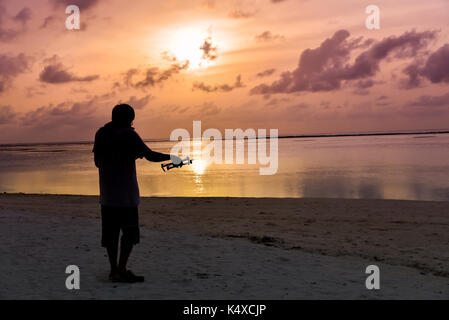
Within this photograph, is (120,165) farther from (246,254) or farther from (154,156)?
(246,254)

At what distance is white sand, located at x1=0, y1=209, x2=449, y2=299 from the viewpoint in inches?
216

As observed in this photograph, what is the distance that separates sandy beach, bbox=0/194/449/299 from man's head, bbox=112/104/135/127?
6.72 ft

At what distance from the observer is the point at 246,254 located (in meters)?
7.72

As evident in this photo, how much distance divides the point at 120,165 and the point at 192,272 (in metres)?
2.06

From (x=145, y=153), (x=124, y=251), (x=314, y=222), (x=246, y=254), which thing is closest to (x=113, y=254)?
(x=124, y=251)

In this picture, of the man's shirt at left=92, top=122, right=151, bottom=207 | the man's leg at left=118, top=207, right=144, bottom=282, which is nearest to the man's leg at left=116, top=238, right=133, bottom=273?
the man's leg at left=118, top=207, right=144, bottom=282

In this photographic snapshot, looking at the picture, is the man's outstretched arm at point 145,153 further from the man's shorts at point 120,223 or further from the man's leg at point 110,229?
the man's leg at point 110,229

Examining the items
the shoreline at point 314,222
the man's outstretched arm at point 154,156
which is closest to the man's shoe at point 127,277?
the man's outstretched arm at point 154,156

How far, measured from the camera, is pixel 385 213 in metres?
13.4

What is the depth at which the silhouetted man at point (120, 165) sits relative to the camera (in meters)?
5.38

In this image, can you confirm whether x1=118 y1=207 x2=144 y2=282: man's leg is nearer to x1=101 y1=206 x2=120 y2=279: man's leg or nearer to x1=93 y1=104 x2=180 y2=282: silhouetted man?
x1=93 y1=104 x2=180 y2=282: silhouetted man

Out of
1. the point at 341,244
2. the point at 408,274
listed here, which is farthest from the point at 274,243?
the point at 408,274
